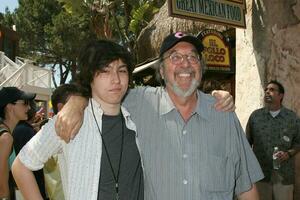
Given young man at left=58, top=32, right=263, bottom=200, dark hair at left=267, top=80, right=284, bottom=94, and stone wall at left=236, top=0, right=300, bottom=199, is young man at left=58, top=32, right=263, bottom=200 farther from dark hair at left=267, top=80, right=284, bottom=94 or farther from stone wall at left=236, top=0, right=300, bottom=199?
stone wall at left=236, top=0, right=300, bottom=199

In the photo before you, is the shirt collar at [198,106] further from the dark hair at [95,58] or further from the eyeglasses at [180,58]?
the dark hair at [95,58]

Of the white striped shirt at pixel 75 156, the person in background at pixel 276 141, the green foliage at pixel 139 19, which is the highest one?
the green foliage at pixel 139 19

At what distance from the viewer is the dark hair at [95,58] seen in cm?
261

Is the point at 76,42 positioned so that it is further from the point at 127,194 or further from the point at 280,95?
the point at 127,194

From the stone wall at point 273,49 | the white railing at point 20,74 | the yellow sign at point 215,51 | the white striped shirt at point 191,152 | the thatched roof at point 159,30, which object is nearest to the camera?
the white striped shirt at point 191,152

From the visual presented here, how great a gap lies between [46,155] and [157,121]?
70 centimetres

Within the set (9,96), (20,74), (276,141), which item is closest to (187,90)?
(9,96)

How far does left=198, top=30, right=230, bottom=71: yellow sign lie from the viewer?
8.38 meters

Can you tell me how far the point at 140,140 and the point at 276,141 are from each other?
11.6ft

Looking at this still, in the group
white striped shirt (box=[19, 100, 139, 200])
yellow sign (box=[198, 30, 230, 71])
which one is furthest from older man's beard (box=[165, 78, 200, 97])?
yellow sign (box=[198, 30, 230, 71])

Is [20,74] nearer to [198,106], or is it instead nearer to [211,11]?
[211,11]

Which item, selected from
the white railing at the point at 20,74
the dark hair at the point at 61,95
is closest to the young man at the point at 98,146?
the dark hair at the point at 61,95

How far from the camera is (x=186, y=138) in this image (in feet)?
9.12

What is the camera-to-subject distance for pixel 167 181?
8.94 feet
